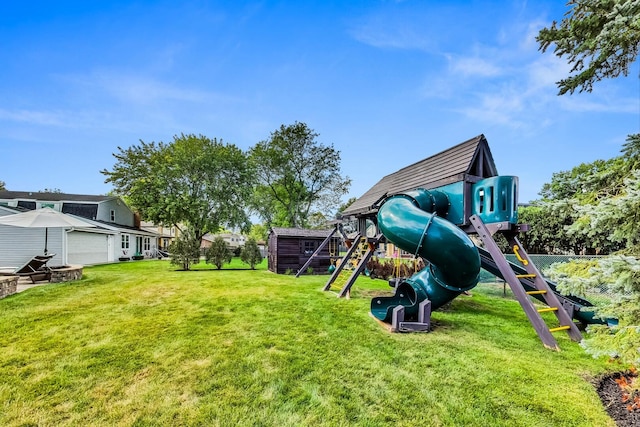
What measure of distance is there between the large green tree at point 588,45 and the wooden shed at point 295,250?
1306 centimetres

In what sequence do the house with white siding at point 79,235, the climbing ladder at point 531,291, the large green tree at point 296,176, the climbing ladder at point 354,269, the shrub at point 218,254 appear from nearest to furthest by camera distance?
the climbing ladder at point 531,291 → the climbing ladder at point 354,269 → the house with white siding at point 79,235 → the shrub at point 218,254 → the large green tree at point 296,176

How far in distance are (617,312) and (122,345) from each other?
622 centimetres

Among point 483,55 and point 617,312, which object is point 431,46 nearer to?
point 483,55

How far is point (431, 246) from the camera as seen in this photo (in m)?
4.63

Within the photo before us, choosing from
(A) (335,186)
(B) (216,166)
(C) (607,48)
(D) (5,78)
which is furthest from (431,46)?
(A) (335,186)

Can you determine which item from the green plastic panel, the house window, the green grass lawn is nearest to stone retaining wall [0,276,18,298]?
the green grass lawn

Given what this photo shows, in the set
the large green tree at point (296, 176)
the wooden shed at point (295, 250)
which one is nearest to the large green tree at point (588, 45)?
the wooden shed at point (295, 250)

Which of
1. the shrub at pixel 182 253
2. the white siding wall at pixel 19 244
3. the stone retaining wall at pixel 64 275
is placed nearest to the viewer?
the stone retaining wall at pixel 64 275

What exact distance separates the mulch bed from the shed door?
22.7 m

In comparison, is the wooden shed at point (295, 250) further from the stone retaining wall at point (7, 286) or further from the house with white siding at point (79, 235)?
the house with white siding at point (79, 235)

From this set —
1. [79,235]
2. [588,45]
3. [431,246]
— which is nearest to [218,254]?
[79,235]

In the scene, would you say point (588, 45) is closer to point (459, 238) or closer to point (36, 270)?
point (459, 238)

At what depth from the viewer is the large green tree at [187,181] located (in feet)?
75.0

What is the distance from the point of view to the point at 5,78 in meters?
11.2
